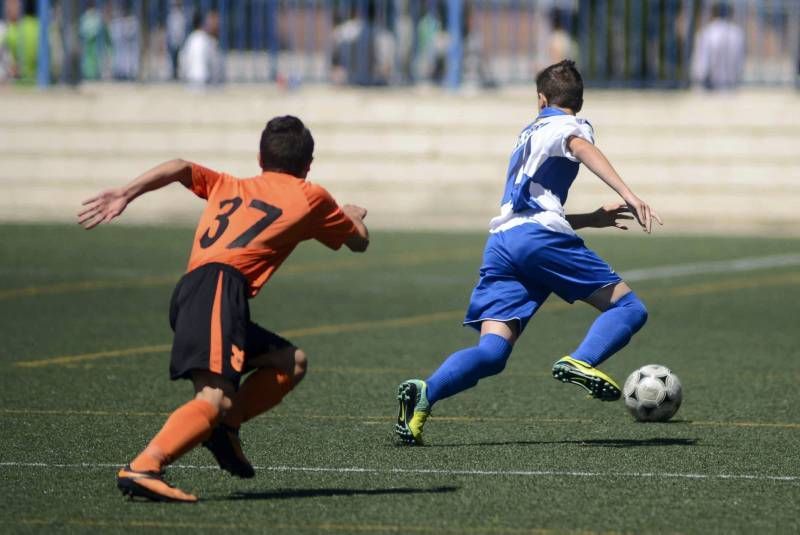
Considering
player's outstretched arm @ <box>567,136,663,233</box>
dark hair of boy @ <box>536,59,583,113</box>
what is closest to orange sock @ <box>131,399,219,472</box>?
player's outstretched arm @ <box>567,136,663,233</box>

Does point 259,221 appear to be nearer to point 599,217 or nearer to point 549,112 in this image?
point 549,112

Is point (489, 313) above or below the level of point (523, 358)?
above

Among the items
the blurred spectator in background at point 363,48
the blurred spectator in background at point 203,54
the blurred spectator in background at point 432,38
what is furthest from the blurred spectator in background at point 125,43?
the blurred spectator in background at point 432,38

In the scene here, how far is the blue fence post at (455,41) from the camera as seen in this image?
21.2m

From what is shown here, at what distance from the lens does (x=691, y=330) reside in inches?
477

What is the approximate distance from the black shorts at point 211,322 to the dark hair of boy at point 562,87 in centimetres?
218

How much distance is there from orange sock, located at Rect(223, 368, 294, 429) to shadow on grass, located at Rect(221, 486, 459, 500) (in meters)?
0.27

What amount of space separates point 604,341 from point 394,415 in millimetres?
A: 1319

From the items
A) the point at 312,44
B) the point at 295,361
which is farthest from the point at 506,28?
the point at 295,361

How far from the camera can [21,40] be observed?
22281 millimetres

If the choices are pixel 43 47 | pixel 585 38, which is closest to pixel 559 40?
pixel 585 38

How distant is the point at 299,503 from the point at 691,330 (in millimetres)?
6487

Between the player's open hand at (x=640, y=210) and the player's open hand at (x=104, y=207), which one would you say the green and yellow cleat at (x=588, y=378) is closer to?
the player's open hand at (x=640, y=210)

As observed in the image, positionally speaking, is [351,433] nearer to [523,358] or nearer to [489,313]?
[489,313]
